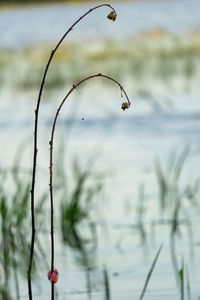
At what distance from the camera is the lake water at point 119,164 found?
579 cm

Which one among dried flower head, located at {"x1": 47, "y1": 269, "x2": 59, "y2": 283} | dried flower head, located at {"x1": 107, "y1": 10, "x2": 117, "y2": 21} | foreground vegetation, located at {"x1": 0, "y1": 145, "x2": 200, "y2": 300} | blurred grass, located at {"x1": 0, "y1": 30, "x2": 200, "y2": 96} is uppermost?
blurred grass, located at {"x1": 0, "y1": 30, "x2": 200, "y2": 96}

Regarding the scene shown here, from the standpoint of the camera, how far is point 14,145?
437 inches

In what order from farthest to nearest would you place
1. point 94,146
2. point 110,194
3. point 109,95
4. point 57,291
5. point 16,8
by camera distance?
point 16,8
point 109,95
point 94,146
point 110,194
point 57,291

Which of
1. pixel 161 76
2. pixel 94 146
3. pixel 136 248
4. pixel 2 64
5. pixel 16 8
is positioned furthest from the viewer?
pixel 16 8

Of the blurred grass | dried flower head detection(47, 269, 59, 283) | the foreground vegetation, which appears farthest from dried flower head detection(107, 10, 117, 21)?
the blurred grass

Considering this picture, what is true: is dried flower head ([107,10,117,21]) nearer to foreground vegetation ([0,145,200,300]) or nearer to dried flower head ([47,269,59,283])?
dried flower head ([47,269,59,283])

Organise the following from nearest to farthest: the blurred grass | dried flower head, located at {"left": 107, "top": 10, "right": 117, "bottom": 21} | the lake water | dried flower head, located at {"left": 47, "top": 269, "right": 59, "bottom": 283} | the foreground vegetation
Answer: dried flower head, located at {"left": 107, "top": 10, "right": 117, "bottom": 21} < dried flower head, located at {"left": 47, "top": 269, "right": 59, "bottom": 283} < the lake water < the foreground vegetation < the blurred grass

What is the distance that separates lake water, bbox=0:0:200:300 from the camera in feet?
19.0

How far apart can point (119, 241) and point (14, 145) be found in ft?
14.9

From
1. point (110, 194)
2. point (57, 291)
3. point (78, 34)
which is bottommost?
point (57, 291)

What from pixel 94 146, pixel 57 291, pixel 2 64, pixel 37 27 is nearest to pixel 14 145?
Answer: pixel 94 146

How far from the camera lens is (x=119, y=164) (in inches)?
376

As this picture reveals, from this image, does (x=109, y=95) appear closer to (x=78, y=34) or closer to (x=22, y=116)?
(x=22, y=116)

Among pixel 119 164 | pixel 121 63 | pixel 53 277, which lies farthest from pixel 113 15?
pixel 121 63
